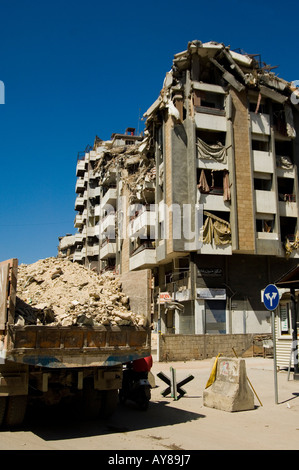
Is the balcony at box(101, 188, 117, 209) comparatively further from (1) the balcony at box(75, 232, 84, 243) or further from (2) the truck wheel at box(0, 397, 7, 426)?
(2) the truck wheel at box(0, 397, 7, 426)

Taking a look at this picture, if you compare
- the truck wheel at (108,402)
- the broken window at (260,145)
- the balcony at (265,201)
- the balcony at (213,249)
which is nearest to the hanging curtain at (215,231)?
the balcony at (213,249)

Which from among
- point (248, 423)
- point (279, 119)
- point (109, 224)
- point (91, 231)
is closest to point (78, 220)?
point (91, 231)

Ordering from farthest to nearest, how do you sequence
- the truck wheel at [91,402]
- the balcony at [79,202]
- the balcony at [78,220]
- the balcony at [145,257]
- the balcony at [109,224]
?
the balcony at [79,202]
the balcony at [78,220]
the balcony at [109,224]
the balcony at [145,257]
the truck wheel at [91,402]

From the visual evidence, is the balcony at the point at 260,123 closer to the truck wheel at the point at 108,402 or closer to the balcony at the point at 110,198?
the balcony at the point at 110,198

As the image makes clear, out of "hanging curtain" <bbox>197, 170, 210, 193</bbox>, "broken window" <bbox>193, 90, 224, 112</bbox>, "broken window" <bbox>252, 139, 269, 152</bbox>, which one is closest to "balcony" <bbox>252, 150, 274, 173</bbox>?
"broken window" <bbox>252, 139, 269, 152</bbox>

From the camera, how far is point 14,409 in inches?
274

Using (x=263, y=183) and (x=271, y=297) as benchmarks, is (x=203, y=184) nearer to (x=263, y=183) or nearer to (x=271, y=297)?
(x=263, y=183)

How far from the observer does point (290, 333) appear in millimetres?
16172

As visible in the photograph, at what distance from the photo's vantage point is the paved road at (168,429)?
6336 millimetres

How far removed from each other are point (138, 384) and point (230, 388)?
1990mm

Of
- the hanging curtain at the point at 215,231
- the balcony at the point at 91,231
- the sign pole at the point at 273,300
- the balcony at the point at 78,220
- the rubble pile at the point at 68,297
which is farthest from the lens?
the balcony at the point at 78,220
